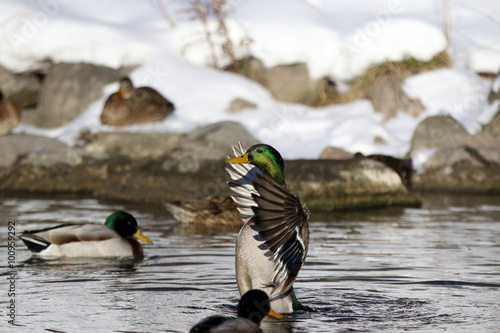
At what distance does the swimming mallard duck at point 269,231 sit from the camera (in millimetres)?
5168

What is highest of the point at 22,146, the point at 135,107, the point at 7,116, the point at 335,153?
the point at 135,107

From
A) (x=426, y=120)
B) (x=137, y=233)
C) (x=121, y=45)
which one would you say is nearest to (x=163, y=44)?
(x=121, y=45)

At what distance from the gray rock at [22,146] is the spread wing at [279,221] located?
1059 centimetres

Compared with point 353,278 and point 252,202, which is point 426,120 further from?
point 252,202

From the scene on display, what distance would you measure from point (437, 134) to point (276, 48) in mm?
4783

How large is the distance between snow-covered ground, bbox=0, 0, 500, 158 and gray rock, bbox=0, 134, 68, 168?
82cm

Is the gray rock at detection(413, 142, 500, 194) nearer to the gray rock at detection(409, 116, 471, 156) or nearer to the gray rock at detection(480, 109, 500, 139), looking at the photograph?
the gray rock at detection(409, 116, 471, 156)

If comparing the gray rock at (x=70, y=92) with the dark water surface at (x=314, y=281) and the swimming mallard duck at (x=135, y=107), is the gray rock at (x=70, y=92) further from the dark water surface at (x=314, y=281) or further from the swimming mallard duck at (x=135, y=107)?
the dark water surface at (x=314, y=281)

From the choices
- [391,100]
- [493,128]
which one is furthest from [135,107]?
[493,128]

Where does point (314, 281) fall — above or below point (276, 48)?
below

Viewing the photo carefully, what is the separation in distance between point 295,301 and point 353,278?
146cm

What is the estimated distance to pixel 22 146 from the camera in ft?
51.7

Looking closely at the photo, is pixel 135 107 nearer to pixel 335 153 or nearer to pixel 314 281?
pixel 335 153

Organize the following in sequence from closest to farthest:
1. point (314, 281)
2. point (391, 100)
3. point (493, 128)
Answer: point (314, 281) → point (493, 128) → point (391, 100)
